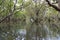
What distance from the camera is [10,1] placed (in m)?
11.2

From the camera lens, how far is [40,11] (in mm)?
17891

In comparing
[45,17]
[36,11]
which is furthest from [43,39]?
[45,17]

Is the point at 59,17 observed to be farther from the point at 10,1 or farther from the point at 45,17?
the point at 10,1

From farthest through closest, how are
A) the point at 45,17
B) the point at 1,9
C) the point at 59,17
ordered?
the point at 45,17 < the point at 59,17 < the point at 1,9

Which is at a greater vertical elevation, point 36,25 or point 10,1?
point 10,1

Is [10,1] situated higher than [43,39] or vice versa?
[10,1]

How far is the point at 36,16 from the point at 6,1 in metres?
8.03

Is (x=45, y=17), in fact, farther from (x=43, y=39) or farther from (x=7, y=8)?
(x=7, y=8)

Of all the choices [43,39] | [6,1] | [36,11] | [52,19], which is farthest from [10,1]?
[52,19]

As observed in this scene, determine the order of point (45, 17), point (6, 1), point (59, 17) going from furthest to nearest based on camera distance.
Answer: point (45, 17) → point (59, 17) → point (6, 1)

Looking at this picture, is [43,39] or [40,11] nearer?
[43,39]

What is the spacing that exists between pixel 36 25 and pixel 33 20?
0.74m

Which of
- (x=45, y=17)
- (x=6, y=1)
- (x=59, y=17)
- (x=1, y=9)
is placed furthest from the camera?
(x=45, y=17)

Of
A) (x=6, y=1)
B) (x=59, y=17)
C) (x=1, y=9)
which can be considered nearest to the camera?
(x=6, y=1)
